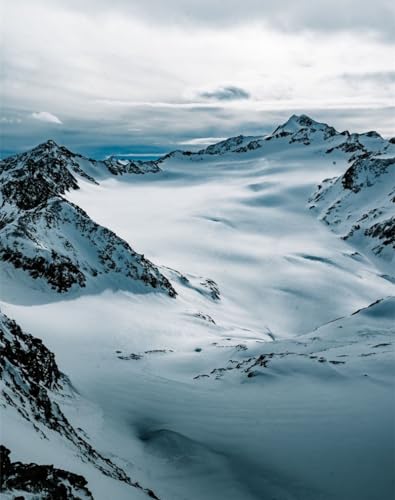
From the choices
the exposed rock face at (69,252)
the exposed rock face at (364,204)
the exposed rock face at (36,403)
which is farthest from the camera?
the exposed rock face at (364,204)

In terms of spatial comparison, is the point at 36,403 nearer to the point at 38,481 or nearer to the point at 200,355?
the point at 38,481

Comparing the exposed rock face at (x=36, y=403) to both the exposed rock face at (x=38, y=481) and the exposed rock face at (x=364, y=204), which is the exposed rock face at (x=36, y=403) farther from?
the exposed rock face at (x=364, y=204)

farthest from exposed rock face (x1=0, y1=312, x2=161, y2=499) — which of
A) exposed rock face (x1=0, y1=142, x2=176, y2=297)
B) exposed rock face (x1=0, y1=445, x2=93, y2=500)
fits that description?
exposed rock face (x1=0, y1=142, x2=176, y2=297)

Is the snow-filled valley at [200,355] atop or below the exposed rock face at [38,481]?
below

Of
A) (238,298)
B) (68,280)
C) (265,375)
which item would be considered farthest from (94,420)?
(238,298)

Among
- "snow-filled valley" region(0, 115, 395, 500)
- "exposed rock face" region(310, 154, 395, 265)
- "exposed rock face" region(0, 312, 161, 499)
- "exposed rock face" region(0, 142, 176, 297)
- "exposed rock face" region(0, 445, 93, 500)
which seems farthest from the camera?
"exposed rock face" region(310, 154, 395, 265)

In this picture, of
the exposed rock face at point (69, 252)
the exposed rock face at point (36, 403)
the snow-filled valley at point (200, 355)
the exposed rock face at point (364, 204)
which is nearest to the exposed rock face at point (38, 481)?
the exposed rock face at point (36, 403)

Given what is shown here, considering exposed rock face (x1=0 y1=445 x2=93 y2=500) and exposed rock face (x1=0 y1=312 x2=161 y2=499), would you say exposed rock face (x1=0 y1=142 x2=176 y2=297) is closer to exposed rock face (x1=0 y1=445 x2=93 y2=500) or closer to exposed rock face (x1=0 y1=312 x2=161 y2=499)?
exposed rock face (x1=0 y1=312 x2=161 y2=499)
